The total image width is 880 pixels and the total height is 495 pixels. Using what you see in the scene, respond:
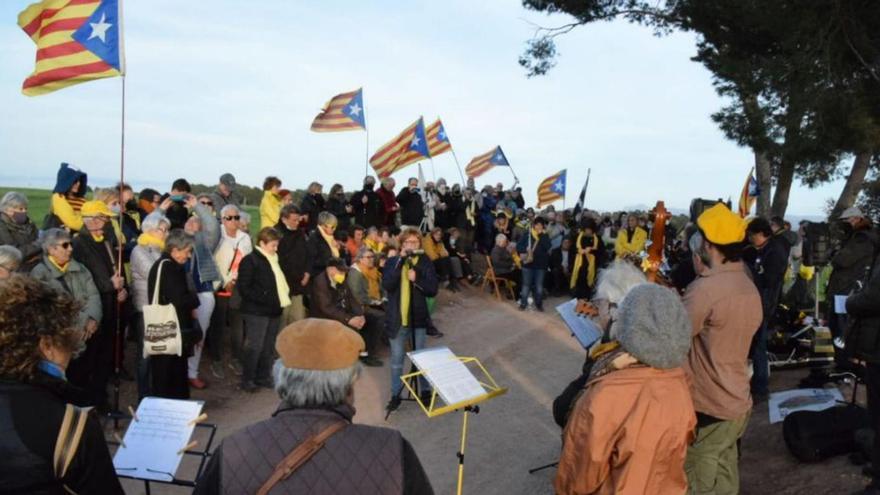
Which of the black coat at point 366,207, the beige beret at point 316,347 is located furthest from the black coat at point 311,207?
the beige beret at point 316,347

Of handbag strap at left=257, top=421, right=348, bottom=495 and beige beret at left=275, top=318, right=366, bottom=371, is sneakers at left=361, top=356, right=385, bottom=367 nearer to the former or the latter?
beige beret at left=275, top=318, right=366, bottom=371

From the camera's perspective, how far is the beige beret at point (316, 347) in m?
2.52

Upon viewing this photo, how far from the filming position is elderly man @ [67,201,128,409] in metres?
7.50

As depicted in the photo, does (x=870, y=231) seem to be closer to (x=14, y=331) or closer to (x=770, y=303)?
(x=770, y=303)

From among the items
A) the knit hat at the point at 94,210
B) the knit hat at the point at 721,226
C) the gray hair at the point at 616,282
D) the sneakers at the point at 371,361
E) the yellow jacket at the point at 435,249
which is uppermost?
the knit hat at the point at 721,226

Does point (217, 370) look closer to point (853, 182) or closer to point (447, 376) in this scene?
point (447, 376)

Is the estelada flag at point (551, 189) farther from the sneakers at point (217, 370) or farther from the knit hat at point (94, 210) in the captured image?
the knit hat at point (94, 210)

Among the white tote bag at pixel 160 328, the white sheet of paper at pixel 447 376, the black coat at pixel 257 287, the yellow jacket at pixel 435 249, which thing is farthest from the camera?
the yellow jacket at pixel 435 249

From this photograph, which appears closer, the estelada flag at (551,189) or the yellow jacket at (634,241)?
the yellow jacket at (634,241)

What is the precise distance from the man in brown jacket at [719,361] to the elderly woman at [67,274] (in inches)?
207

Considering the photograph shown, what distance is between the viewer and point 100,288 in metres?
7.60

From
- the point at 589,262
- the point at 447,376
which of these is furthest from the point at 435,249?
the point at 447,376

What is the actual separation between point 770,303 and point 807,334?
2074 millimetres

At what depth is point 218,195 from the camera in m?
11.1
